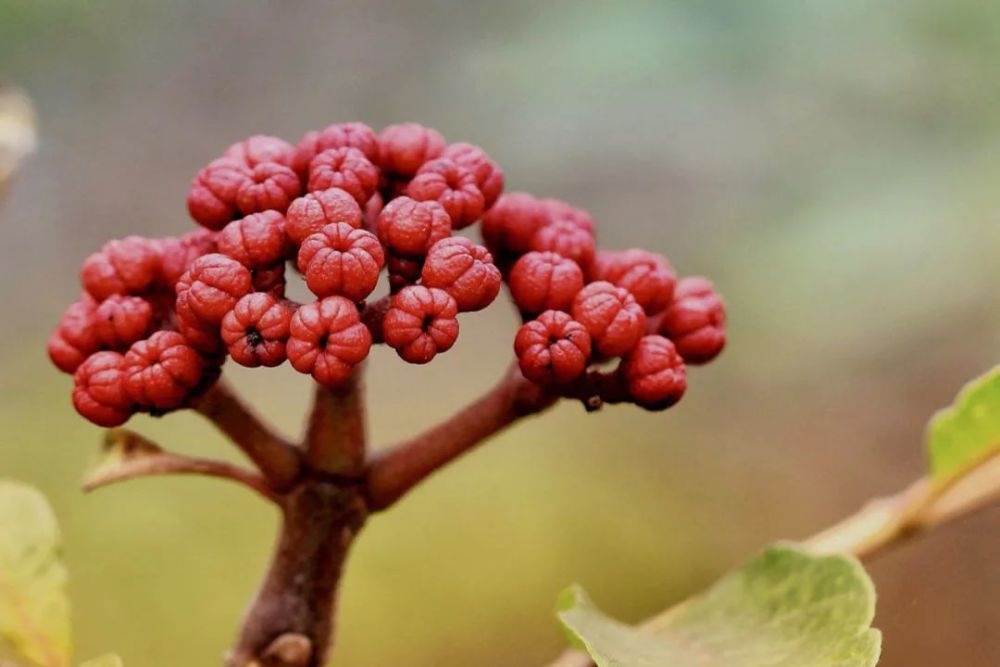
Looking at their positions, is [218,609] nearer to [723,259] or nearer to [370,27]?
[723,259]

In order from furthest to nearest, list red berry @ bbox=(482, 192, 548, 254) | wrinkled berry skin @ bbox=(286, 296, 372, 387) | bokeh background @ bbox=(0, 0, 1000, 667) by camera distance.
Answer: bokeh background @ bbox=(0, 0, 1000, 667)
red berry @ bbox=(482, 192, 548, 254)
wrinkled berry skin @ bbox=(286, 296, 372, 387)

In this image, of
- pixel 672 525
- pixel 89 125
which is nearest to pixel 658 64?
pixel 672 525

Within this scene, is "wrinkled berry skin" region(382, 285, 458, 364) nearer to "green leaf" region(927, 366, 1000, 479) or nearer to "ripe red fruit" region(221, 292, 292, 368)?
"ripe red fruit" region(221, 292, 292, 368)

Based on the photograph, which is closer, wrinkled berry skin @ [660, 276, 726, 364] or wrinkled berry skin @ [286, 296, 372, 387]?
wrinkled berry skin @ [286, 296, 372, 387]

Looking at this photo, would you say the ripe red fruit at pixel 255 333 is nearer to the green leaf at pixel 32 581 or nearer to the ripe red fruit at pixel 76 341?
the ripe red fruit at pixel 76 341

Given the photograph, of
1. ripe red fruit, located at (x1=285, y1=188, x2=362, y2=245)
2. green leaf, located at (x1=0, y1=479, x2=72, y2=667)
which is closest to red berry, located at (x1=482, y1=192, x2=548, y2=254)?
ripe red fruit, located at (x1=285, y1=188, x2=362, y2=245)

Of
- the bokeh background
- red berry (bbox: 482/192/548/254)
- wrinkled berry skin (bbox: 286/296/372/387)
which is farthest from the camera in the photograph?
the bokeh background
